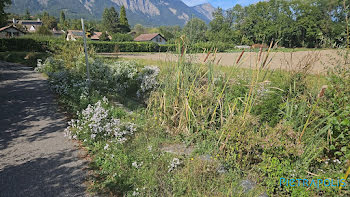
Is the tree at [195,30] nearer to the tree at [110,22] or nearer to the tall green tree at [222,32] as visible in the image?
the tall green tree at [222,32]

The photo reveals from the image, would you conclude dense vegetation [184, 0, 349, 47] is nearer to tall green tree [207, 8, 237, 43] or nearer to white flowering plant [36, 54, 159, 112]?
tall green tree [207, 8, 237, 43]

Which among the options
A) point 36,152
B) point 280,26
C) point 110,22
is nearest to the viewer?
point 36,152

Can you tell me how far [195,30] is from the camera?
4.41 m

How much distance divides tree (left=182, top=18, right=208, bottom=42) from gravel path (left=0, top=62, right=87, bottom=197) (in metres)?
3.16

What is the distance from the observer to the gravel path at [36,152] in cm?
263

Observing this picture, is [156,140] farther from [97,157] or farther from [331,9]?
[331,9]

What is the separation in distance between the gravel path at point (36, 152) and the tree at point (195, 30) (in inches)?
124

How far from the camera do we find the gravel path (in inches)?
104

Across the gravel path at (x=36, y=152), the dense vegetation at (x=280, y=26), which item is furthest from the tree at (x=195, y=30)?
the gravel path at (x=36, y=152)

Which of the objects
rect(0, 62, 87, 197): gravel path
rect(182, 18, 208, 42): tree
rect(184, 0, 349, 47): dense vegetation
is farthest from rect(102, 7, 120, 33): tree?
rect(184, 0, 349, 47): dense vegetation

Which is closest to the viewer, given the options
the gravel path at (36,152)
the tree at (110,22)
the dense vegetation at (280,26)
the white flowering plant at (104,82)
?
the gravel path at (36,152)

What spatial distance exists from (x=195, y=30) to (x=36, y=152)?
3723mm

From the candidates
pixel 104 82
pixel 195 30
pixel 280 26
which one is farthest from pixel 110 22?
pixel 280 26

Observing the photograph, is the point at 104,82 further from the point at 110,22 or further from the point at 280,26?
the point at 110,22
